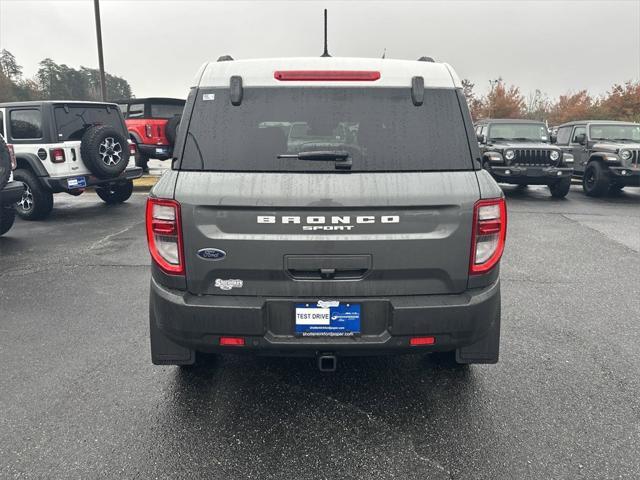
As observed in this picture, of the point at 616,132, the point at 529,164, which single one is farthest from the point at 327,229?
the point at 616,132

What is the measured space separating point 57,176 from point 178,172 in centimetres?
719

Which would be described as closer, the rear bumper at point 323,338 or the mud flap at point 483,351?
the rear bumper at point 323,338

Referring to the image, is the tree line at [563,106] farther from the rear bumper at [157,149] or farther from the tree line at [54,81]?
the tree line at [54,81]

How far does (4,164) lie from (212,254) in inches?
228

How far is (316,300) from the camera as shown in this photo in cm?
245

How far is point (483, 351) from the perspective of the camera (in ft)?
9.39

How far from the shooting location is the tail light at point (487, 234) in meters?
2.45

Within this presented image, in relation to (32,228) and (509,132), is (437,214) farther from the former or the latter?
(509,132)

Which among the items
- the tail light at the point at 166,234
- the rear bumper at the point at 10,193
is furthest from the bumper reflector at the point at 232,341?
the rear bumper at the point at 10,193

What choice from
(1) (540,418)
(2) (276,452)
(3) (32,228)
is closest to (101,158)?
(3) (32,228)

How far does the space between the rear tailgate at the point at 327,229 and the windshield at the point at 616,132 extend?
12661 millimetres

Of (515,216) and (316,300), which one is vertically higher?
(316,300)

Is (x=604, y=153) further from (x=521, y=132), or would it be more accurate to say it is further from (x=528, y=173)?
(x=528, y=173)

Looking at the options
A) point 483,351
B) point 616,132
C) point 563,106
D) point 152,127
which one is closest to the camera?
point 483,351
